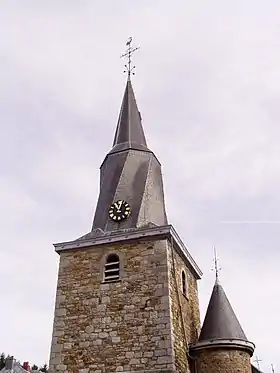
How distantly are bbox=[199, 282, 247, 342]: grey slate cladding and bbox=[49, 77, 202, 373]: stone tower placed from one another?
63 cm

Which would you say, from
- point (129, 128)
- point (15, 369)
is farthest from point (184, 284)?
point (15, 369)

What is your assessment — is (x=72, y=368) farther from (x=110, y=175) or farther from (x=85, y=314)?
(x=110, y=175)

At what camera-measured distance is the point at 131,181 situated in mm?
17000

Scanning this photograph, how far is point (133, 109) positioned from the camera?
19.6 m

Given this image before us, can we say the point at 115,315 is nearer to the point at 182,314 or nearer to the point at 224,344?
the point at 182,314

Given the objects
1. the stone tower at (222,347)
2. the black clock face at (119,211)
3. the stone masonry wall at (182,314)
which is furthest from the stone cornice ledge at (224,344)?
the black clock face at (119,211)

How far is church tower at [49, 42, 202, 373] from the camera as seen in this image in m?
13.9

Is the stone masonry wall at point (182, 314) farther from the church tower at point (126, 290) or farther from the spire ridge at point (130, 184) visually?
the spire ridge at point (130, 184)

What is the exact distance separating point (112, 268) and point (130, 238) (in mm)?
946

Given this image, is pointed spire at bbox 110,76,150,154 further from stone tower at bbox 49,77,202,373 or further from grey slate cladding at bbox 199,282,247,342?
grey slate cladding at bbox 199,282,247,342

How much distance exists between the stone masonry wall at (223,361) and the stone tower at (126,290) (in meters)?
0.47

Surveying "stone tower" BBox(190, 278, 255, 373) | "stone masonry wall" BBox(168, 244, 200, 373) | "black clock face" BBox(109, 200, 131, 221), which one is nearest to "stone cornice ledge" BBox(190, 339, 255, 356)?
"stone tower" BBox(190, 278, 255, 373)

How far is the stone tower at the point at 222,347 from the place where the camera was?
14.0 m

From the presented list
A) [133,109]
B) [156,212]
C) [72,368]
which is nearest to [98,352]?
[72,368]
